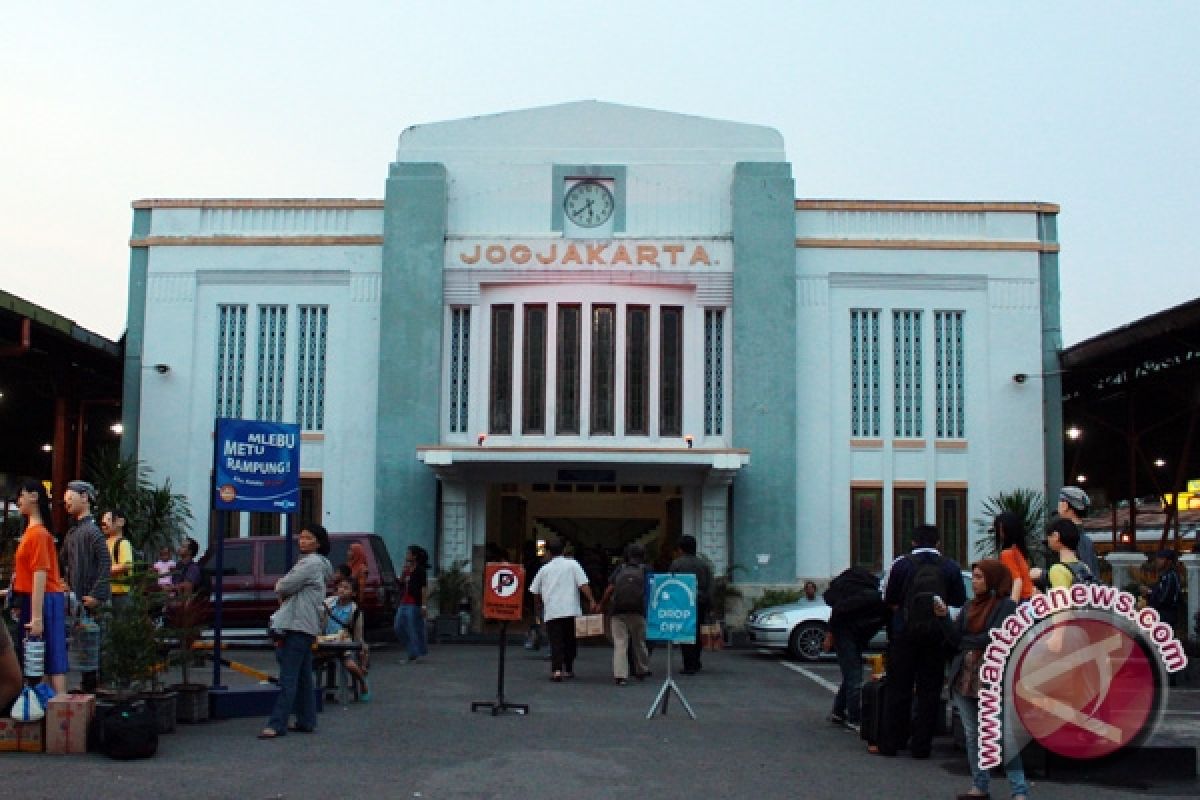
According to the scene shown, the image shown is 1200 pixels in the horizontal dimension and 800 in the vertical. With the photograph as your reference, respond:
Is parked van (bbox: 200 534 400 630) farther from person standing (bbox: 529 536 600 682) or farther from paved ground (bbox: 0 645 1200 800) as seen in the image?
paved ground (bbox: 0 645 1200 800)

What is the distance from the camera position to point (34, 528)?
10031mm

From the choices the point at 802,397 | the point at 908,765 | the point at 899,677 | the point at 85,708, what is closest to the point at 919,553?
the point at 899,677

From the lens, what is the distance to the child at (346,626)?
1327cm

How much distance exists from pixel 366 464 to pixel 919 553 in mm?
16806

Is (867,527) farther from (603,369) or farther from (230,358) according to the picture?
(230,358)

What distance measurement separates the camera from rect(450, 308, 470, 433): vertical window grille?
25703mm

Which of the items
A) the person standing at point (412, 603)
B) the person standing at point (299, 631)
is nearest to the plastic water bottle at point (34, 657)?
the person standing at point (299, 631)

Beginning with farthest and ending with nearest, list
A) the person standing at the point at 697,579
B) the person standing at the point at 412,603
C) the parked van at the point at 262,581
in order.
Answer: the parked van at the point at 262,581, the person standing at the point at 412,603, the person standing at the point at 697,579

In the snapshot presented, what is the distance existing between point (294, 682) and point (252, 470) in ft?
9.24

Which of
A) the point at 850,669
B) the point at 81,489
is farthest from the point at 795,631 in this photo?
the point at 81,489

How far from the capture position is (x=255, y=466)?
42.6ft

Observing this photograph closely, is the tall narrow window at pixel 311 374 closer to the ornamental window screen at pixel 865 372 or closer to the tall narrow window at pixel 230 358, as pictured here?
the tall narrow window at pixel 230 358

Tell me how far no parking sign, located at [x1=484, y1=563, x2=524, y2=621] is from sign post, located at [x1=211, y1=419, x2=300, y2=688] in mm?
2071

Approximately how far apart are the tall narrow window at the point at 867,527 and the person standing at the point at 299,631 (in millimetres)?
15976
